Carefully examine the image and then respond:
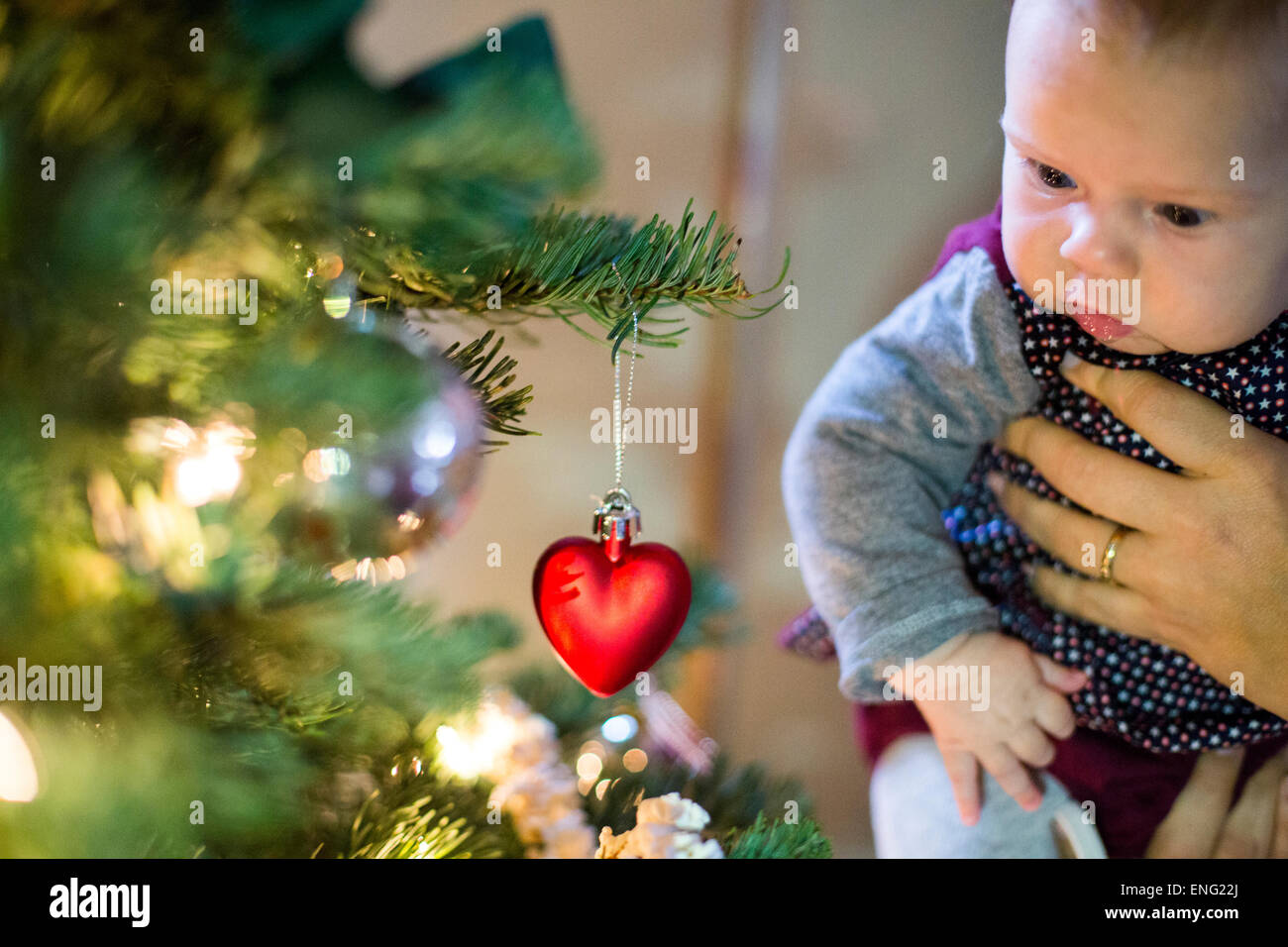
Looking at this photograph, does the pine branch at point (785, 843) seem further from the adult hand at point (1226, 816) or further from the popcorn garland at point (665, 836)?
the adult hand at point (1226, 816)

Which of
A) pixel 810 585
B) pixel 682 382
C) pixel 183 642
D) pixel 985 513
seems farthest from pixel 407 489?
pixel 682 382

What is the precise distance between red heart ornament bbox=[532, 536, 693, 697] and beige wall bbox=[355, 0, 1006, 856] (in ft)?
1.39

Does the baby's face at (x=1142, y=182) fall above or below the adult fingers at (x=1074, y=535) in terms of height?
above

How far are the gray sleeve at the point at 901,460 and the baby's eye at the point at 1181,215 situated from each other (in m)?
0.12

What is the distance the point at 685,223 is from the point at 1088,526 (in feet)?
1.35

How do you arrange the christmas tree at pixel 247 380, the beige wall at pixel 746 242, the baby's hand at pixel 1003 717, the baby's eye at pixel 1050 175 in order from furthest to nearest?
the beige wall at pixel 746 242, the baby's hand at pixel 1003 717, the baby's eye at pixel 1050 175, the christmas tree at pixel 247 380

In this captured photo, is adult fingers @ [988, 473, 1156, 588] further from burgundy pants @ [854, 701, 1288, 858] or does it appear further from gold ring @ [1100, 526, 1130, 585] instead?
burgundy pants @ [854, 701, 1288, 858]

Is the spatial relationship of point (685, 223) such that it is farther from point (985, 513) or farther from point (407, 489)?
point (985, 513)

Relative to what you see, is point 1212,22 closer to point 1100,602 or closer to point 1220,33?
point 1220,33

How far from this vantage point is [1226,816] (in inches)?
30.0

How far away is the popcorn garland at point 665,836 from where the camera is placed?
671mm

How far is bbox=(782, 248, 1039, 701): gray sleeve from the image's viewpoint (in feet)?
2.34

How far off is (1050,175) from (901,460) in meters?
0.22

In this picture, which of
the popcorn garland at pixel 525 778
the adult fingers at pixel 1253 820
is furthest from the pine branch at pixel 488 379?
the adult fingers at pixel 1253 820
